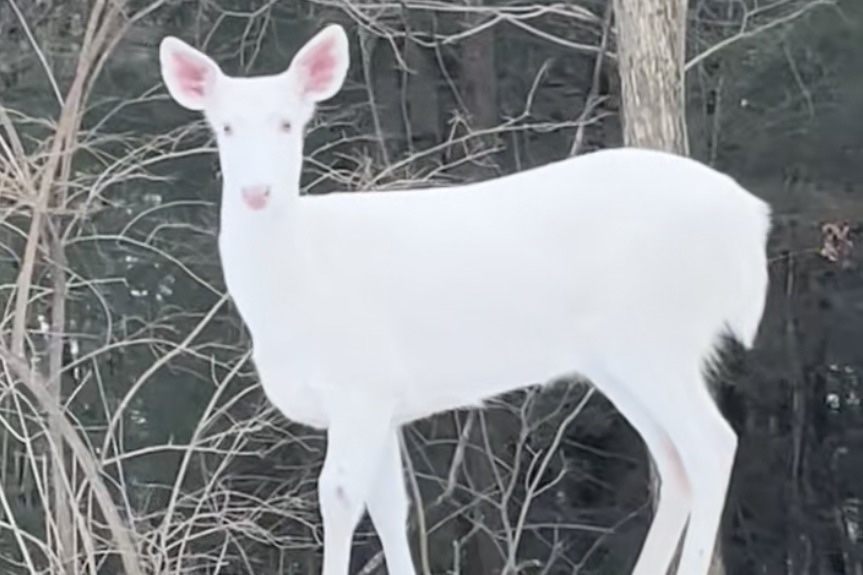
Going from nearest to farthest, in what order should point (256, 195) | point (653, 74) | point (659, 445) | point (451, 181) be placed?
point (256, 195), point (659, 445), point (653, 74), point (451, 181)

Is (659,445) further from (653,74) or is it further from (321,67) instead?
(653,74)

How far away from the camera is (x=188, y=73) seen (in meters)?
1.58

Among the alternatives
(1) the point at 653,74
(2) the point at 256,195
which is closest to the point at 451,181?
(1) the point at 653,74

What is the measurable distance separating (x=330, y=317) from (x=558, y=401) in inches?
113

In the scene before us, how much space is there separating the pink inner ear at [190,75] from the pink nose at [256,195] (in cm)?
12

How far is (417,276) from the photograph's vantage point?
5.19 ft

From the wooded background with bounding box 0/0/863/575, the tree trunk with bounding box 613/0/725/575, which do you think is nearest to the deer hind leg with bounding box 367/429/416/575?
the tree trunk with bounding box 613/0/725/575

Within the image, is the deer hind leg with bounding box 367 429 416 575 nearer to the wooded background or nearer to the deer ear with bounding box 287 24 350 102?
the deer ear with bounding box 287 24 350 102

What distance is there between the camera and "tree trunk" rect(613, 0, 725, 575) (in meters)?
3.08

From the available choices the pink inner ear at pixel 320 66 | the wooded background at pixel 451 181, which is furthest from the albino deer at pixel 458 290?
the wooded background at pixel 451 181

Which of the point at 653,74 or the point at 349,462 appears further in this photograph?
the point at 653,74

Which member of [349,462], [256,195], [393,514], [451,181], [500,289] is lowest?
[451,181]

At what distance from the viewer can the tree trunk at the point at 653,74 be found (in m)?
3.08

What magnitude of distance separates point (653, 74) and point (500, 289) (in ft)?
5.24
